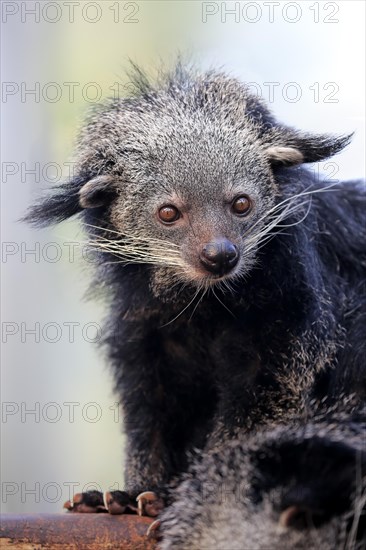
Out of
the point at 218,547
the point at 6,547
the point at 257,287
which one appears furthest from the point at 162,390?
the point at 218,547

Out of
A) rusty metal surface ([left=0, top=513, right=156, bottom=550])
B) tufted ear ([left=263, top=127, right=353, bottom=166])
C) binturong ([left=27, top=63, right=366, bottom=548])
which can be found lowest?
rusty metal surface ([left=0, top=513, right=156, bottom=550])

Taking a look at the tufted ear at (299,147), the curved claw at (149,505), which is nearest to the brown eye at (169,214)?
the tufted ear at (299,147)

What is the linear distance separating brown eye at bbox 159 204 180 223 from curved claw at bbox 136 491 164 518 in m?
1.92

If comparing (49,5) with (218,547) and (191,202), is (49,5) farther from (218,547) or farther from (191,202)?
(218,547)

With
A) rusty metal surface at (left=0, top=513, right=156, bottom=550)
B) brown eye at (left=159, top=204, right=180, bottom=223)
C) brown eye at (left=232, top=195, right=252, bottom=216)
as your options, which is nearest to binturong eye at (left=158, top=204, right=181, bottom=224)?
brown eye at (left=159, top=204, right=180, bottom=223)

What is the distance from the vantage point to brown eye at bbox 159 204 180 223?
6145 millimetres

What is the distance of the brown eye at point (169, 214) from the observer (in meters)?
6.14

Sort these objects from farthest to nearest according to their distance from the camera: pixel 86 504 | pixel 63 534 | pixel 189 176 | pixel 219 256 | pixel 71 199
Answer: pixel 71 199, pixel 189 176, pixel 86 504, pixel 219 256, pixel 63 534

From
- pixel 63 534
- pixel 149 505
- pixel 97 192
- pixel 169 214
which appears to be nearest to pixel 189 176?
pixel 169 214

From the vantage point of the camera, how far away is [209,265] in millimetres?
5734

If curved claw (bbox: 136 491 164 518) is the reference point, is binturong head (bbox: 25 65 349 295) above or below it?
above

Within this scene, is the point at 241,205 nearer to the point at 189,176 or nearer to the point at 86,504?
the point at 189,176

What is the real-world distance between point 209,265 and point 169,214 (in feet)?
2.03

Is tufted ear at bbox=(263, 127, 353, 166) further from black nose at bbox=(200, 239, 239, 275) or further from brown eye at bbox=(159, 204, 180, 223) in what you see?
black nose at bbox=(200, 239, 239, 275)
